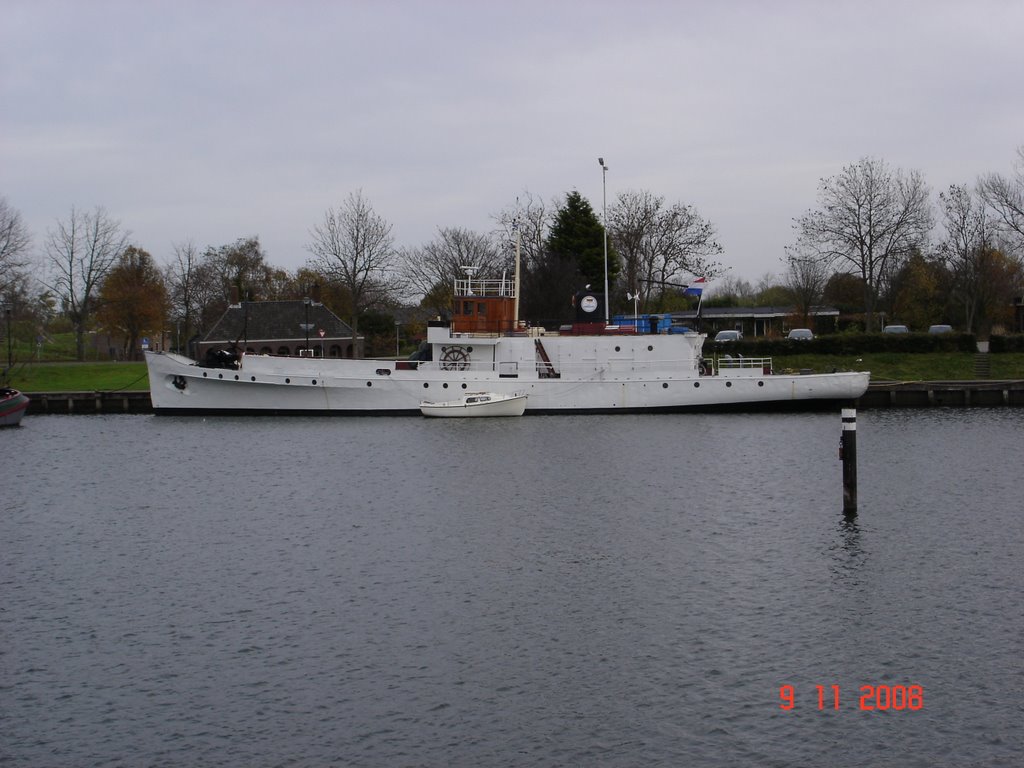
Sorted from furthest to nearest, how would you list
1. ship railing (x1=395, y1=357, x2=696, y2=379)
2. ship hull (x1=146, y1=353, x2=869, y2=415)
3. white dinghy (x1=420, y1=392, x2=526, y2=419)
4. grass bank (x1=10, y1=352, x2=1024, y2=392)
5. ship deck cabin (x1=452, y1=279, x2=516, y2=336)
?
1. grass bank (x1=10, y1=352, x2=1024, y2=392)
2. ship deck cabin (x1=452, y1=279, x2=516, y2=336)
3. ship railing (x1=395, y1=357, x2=696, y2=379)
4. ship hull (x1=146, y1=353, x2=869, y2=415)
5. white dinghy (x1=420, y1=392, x2=526, y2=419)

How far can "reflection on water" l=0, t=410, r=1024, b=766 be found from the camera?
11.6m

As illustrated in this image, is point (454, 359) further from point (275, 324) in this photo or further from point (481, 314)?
point (275, 324)

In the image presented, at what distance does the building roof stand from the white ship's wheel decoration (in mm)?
28138

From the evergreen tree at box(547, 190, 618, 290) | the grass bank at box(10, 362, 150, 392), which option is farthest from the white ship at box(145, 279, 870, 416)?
the evergreen tree at box(547, 190, 618, 290)

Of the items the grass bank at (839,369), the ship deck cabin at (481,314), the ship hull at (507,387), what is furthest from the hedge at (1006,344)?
the ship deck cabin at (481,314)

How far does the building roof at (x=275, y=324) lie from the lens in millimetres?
71062

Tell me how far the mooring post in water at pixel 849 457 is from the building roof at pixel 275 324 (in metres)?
52.5

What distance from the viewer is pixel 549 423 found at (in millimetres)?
40344

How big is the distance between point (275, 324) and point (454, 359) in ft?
103

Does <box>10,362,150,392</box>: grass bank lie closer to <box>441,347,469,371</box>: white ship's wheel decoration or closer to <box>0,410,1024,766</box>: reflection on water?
<box>441,347,469,371</box>: white ship's wheel decoration

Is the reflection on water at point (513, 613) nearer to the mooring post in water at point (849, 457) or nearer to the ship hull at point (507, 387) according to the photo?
the mooring post in water at point (849, 457)

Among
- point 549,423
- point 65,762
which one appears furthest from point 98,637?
point 549,423

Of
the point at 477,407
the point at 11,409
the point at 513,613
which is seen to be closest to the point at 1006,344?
the point at 477,407

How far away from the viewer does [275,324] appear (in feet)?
236
